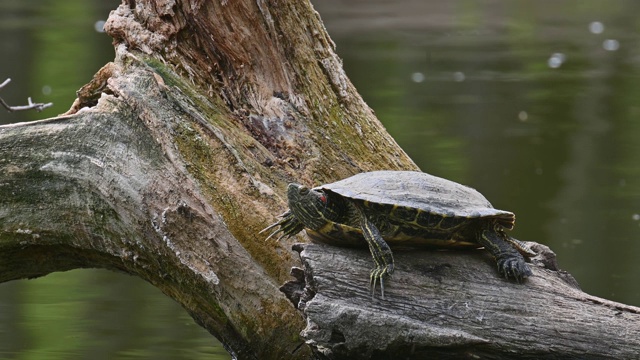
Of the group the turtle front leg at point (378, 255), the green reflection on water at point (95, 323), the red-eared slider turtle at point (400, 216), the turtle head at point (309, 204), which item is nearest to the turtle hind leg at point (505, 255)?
the red-eared slider turtle at point (400, 216)

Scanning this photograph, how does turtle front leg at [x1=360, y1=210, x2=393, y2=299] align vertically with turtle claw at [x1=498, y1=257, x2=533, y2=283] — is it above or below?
above

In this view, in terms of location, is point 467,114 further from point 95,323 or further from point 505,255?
point 505,255

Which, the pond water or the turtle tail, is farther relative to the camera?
the pond water

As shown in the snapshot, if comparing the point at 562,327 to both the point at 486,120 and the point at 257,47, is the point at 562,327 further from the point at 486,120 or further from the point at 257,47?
the point at 486,120

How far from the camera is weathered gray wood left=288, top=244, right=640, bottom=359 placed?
10.1 ft

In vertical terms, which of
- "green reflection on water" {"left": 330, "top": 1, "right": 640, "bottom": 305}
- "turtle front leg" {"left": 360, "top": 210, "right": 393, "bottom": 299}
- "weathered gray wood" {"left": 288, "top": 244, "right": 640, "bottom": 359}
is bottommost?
A: "weathered gray wood" {"left": 288, "top": 244, "right": 640, "bottom": 359}

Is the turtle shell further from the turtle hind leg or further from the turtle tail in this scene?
the turtle tail

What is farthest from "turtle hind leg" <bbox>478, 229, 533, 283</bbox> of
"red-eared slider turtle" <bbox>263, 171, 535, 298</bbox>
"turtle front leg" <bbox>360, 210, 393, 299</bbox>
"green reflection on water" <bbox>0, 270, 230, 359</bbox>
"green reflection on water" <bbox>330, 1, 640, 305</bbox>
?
"green reflection on water" <bbox>330, 1, 640, 305</bbox>

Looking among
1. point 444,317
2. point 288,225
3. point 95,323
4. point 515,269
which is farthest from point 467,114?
point 444,317

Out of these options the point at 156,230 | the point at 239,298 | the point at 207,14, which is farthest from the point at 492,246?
the point at 207,14

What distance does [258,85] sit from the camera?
3957mm

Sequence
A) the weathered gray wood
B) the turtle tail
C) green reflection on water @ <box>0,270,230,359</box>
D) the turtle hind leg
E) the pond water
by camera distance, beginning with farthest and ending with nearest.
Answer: the pond water
green reflection on water @ <box>0,270,230,359</box>
the turtle tail
the turtle hind leg
the weathered gray wood

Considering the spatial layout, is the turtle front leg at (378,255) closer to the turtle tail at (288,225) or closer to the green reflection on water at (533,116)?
the turtle tail at (288,225)

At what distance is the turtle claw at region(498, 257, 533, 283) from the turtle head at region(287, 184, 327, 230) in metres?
0.55
